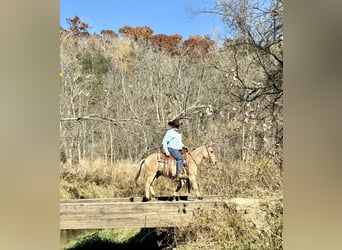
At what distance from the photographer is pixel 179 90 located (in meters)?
2.87

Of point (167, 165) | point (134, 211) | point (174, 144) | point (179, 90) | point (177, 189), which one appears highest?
point (179, 90)

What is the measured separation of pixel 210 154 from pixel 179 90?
0.50m

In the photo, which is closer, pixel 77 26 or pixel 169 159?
pixel 77 26

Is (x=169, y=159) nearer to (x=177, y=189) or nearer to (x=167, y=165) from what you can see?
(x=167, y=165)

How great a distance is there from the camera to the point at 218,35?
112 inches

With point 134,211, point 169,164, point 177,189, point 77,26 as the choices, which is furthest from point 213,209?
point 77,26

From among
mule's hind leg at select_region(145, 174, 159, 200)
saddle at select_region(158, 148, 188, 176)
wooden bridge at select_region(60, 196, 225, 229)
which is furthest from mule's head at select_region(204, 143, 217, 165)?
mule's hind leg at select_region(145, 174, 159, 200)

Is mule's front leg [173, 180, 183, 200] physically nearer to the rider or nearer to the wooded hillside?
the rider

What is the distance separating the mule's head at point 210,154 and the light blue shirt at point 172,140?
0.58 ft
